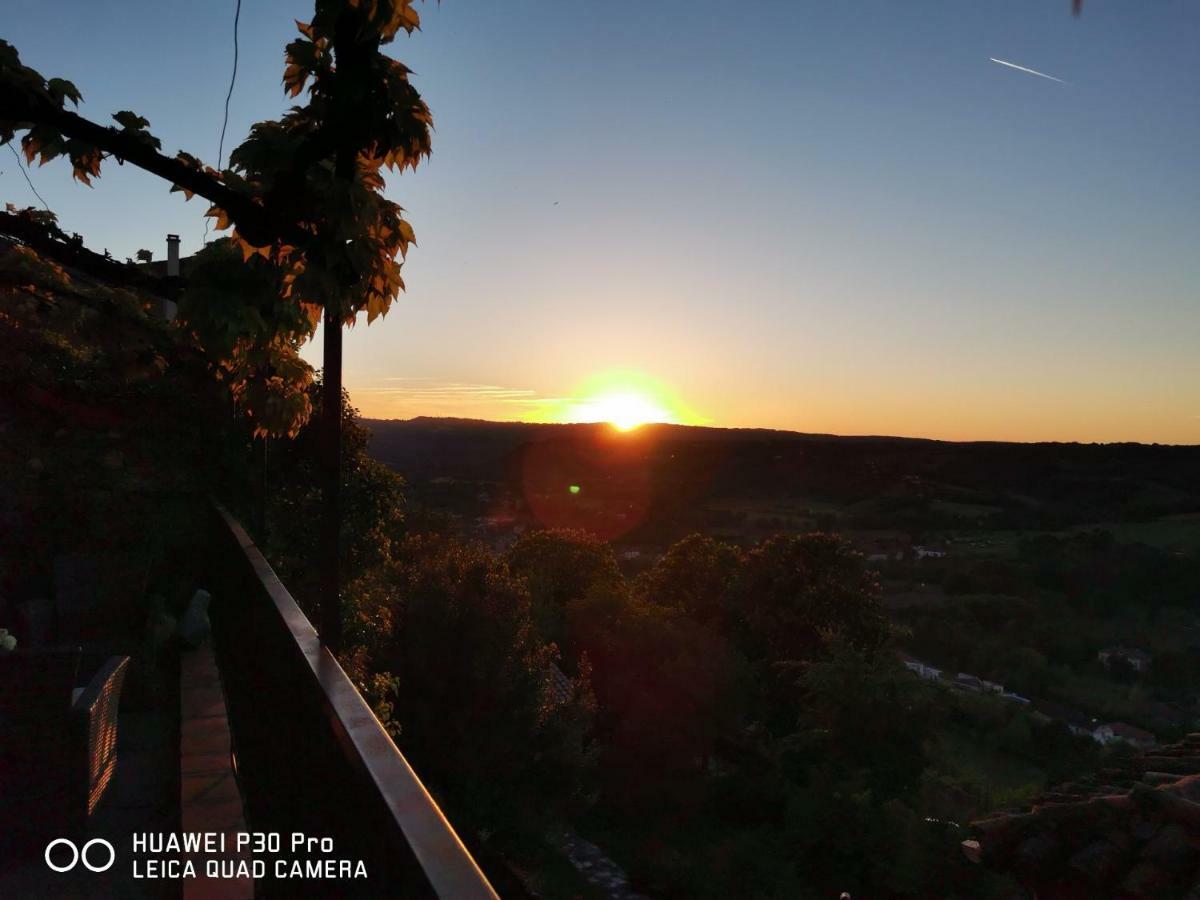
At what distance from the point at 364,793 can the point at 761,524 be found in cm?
7686

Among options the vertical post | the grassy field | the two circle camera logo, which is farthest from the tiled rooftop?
the grassy field

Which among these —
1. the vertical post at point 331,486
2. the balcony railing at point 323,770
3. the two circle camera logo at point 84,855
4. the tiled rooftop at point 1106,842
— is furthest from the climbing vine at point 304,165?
the tiled rooftop at point 1106,842

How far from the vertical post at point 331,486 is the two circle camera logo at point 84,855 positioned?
216 cm

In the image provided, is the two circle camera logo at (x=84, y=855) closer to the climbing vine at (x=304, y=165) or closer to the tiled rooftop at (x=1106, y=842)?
the climbing vine at (x=304, y=165)

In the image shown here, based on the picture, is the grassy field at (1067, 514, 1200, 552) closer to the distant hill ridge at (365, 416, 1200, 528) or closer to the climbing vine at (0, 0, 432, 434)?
the distant hill ridge at (365, 416, 1200, 528)

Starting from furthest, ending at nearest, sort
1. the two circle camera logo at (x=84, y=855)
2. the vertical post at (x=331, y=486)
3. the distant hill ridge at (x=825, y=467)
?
the distant hill ridge at (x=825, y=467) → the two circle camera logo at (x=84, y=855) → the vertical post at (x=331, y=486)

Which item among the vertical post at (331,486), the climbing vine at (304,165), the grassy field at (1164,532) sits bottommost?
the grassy field at (1164,532)

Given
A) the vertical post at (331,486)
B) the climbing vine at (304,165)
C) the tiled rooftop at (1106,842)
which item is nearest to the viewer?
the climbing vine at (304,165)

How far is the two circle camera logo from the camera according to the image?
163 inches

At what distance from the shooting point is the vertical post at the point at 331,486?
3256mm

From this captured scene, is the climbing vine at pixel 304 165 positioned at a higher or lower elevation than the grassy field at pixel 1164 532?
higher

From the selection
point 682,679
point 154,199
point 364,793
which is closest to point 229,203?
point 154,199

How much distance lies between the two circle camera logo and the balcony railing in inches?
35.0

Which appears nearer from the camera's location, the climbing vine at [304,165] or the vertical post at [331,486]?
the climbing vine at [304,165]
